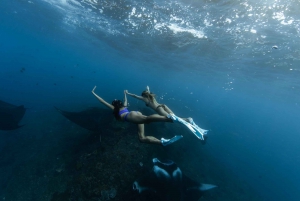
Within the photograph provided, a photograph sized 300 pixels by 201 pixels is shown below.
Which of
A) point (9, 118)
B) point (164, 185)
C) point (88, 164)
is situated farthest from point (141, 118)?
point (9, 118)

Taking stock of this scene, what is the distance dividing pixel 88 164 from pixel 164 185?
13.1 feet

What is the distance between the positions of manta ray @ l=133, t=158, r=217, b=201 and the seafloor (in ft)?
1.89

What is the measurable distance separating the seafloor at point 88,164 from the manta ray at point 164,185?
22.7 inches

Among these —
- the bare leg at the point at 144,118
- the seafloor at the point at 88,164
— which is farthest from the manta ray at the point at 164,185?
the bare leg at the point at 144,118

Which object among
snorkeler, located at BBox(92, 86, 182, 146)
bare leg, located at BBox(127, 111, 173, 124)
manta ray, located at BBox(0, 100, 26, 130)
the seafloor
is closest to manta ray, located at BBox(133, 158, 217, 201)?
the seafloor

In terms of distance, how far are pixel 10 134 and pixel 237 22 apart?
783 inches

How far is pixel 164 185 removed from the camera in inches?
257

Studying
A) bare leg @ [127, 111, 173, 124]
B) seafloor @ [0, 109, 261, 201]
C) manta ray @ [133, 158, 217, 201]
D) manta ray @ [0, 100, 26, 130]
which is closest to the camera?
bare leg @ [127, 111, 173, 124]

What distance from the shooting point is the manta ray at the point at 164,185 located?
6.30 metres

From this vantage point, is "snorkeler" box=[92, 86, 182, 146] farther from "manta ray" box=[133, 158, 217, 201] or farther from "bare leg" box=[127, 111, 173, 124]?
"manta ray" box=[133, 158, 217, 201]

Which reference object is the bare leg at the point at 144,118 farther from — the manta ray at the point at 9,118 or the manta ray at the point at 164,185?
the manta ray at the point at 9,118

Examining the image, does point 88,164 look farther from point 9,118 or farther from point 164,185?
point 9,118

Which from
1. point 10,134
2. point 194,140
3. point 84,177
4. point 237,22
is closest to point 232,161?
point 194,140

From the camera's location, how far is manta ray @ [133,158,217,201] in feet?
20.7
